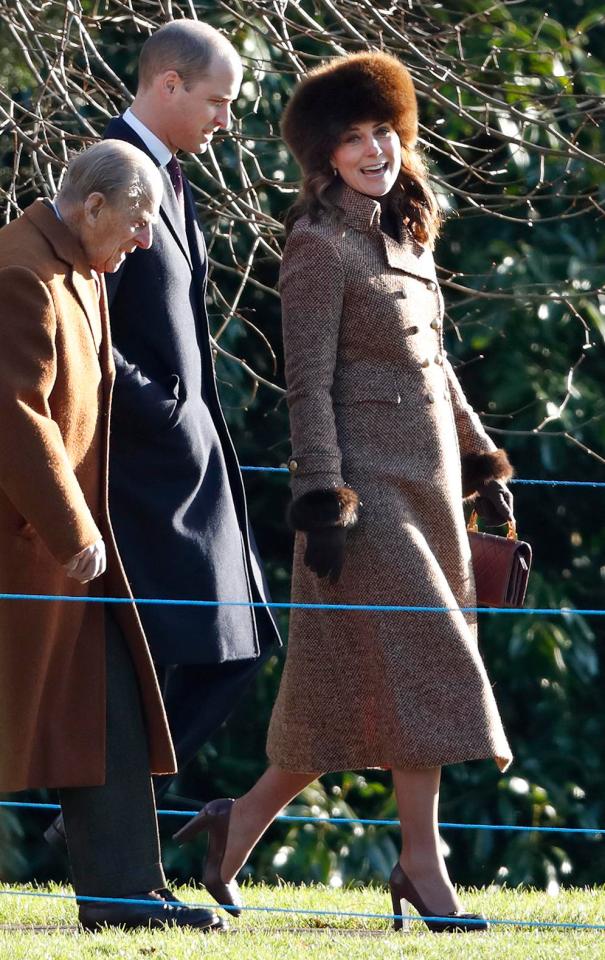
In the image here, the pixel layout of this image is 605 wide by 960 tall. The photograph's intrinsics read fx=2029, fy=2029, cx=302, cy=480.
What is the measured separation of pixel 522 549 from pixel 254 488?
4202 mm

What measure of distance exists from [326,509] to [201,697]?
662 millimetres

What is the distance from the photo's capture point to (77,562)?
3.53 meters

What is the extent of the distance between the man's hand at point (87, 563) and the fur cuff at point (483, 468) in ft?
3.84

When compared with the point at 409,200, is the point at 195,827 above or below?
below

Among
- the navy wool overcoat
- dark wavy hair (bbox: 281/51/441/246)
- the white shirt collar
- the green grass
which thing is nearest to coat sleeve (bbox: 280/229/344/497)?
dark wavy hair (bbox: 281/51/441/246)

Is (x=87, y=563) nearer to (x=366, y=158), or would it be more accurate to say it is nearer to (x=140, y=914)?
(x=140, y=914)

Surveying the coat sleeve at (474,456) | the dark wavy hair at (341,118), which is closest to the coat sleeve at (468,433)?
the coat sleeve at (474,456)

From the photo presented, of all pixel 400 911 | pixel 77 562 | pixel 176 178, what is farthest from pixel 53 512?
pixel 400 911

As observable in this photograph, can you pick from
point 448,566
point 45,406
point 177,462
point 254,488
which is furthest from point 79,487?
point 254,488

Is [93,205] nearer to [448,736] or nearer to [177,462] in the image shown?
[177,462]

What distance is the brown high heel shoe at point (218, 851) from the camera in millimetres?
4262

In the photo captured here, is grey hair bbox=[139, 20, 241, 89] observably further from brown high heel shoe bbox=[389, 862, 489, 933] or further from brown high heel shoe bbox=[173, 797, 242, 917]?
brown high heel shoe bbox=[389, 862, 489, 933]

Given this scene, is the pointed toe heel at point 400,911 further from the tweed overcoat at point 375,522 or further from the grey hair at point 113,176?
the grey hair at point 113,176

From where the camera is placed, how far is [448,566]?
413 centimetres
